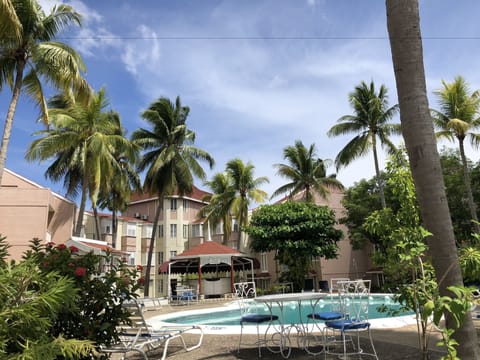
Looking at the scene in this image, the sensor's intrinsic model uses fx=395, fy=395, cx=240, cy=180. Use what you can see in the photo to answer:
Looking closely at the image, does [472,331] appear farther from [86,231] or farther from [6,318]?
[86,231]

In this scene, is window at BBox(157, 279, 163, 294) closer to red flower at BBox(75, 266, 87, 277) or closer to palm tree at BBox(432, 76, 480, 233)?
palm tree at BBox(432, 76, 480, 233)

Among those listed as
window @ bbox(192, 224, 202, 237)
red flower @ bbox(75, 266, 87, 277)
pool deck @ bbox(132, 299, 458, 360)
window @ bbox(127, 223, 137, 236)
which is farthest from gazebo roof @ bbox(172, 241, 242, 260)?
red flower @ bbox(75, 266, 87, 277)

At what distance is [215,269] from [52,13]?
24554mm

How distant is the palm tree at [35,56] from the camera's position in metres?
13.7

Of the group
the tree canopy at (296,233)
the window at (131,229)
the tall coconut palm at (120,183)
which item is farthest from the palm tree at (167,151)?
the window at (131,229)

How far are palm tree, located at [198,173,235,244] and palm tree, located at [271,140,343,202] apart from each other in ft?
14.6

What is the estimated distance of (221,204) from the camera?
3791 centimetres

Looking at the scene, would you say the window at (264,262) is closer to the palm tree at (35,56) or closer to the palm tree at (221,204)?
the palm tree at (221,204)

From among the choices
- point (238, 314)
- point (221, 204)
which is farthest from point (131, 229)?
point (238, 314)

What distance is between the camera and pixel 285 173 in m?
34.6

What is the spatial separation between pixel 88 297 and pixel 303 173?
3042cm

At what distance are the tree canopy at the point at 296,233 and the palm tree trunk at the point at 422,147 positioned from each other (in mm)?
21770

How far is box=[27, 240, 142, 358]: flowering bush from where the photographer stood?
4633mm

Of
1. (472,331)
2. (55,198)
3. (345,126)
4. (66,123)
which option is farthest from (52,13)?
(345,126)
